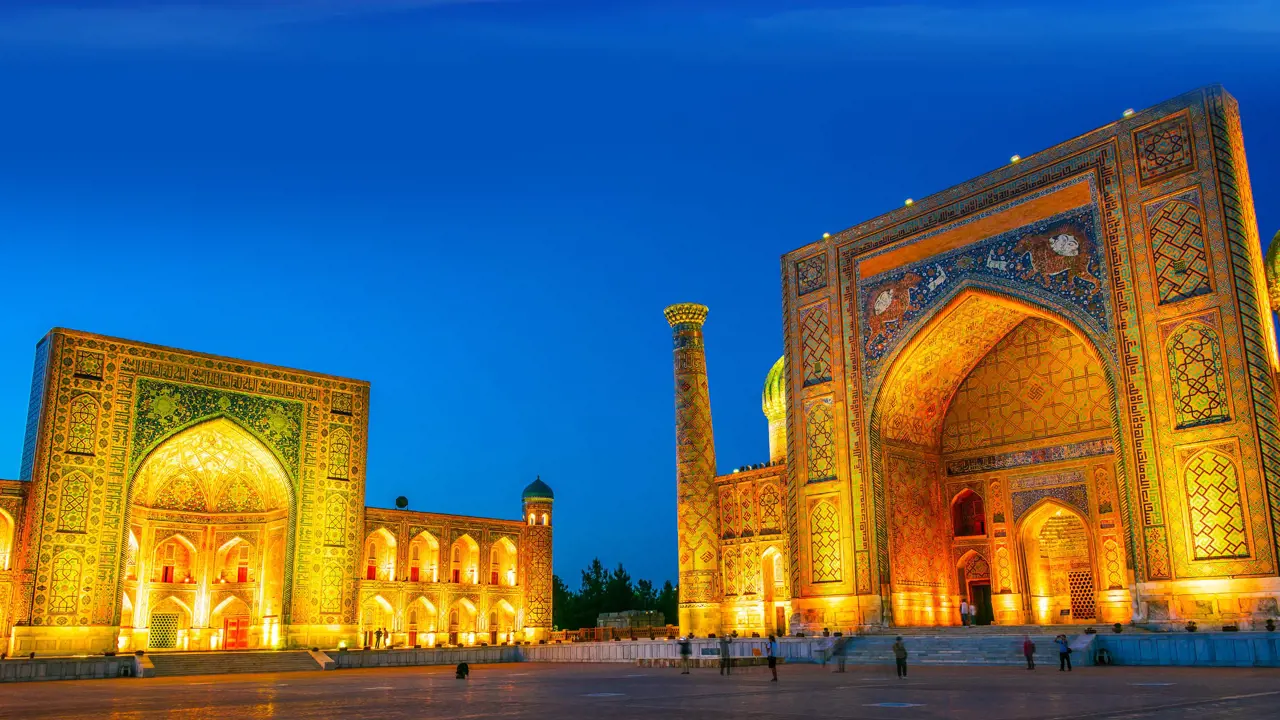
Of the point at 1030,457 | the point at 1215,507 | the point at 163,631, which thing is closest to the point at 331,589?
the point at 163,631

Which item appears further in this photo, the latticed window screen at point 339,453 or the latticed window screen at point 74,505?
the latticed window screen at point 339,453

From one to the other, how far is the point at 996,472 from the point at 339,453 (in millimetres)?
13177

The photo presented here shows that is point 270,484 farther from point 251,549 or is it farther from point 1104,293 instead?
point 1104,293

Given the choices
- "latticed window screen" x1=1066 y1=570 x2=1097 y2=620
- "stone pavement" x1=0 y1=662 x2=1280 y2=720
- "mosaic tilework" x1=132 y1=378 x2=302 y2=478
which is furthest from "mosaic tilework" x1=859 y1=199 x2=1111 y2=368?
"mosaic tilework" x1=132 y1=378 x2=302 y2=478

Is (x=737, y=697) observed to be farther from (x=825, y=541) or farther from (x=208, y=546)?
(x=208, y=546)

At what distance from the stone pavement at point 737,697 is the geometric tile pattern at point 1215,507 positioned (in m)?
2.28

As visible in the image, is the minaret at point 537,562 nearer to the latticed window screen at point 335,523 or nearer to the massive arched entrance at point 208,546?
the latticed window screen at point 335,523

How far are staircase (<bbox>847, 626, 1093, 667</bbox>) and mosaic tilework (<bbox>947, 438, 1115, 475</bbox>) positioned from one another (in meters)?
3.54

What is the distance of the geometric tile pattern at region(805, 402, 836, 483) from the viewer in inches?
699

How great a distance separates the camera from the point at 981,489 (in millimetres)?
18375

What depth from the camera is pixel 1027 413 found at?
59.5 feet

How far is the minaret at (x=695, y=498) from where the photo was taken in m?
20.8

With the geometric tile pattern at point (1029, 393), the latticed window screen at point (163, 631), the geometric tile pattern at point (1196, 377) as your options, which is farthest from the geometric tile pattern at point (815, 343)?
the latticed window screen at point (163, 631)

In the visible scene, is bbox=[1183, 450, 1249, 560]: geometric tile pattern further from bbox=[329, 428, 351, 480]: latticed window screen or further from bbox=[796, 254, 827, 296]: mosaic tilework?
bbox=[329, 428, 351, 480]: latticed window screen
